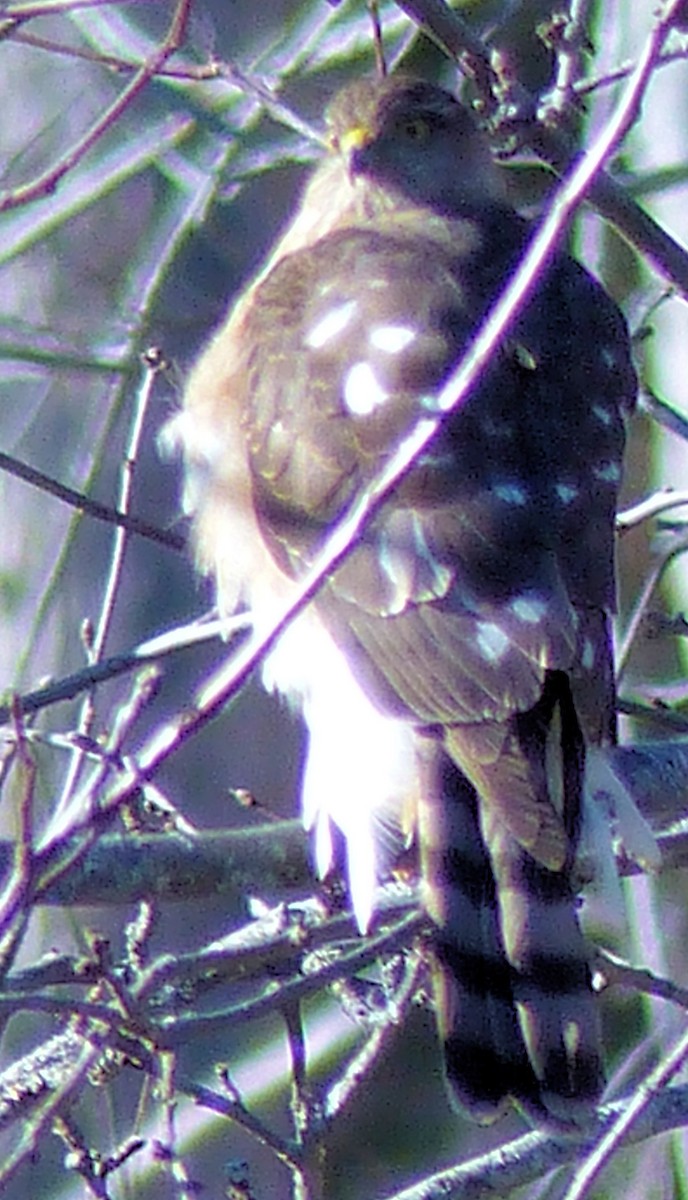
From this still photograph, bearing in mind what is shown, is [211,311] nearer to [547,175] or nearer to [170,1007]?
[547,175]

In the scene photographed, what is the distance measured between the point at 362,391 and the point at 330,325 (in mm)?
Result: 158

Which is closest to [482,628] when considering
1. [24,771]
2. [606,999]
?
[24,771]

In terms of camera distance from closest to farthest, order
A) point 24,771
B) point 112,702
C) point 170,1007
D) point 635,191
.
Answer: point 24,771
point 170,1007
point 635,191
point 112,702

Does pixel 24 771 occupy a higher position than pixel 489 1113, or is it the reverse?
pixel 24 771

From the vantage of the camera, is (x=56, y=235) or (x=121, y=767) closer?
(x=121, y=767)

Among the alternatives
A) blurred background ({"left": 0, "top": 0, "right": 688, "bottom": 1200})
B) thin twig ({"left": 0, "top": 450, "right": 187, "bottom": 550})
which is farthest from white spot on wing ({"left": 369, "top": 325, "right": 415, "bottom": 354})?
blurred background ({"left": 0, "top": 0, "right": 688, "bottom": 1200})

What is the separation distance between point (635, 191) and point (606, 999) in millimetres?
1921

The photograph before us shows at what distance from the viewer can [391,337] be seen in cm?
260

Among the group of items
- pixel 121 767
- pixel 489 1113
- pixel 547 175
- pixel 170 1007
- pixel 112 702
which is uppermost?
pixel 547 175

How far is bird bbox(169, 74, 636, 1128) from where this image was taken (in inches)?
87.9

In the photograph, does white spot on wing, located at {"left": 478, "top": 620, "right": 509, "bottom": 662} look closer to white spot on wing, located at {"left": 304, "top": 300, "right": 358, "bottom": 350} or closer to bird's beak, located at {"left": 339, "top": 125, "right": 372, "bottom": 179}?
white spot on wing, located at {"left": 304, "top": 300, "right": 358, "bottom": 350}

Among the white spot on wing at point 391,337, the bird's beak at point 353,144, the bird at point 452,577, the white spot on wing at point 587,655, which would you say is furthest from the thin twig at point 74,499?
the bird's beak at point 353,144

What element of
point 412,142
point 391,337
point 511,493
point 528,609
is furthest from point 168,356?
point 528,609

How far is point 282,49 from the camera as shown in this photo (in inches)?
166
